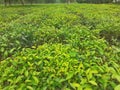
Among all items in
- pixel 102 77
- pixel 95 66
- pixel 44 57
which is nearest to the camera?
pixel 102 77

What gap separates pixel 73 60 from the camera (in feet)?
10.1

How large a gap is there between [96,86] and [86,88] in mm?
155

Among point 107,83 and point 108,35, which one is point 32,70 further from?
point 108,35

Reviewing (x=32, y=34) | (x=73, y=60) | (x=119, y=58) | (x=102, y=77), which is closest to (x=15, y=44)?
(x=32, y=34)

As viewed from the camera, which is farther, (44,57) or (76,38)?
(76,38)

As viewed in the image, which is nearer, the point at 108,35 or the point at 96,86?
the point at 96,86

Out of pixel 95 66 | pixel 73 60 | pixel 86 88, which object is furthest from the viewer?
pixel 73 60

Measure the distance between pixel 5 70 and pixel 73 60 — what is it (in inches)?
34.3

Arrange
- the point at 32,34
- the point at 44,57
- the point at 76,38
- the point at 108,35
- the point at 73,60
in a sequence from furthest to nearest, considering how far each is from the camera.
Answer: the point at 108,35
the point at 32,34
the point at 76,38
the point at 44,57
the point at 73,60

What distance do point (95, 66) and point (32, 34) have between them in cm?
241

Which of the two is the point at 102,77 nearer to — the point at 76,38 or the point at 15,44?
the point at 76,38

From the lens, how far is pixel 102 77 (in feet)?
8.55

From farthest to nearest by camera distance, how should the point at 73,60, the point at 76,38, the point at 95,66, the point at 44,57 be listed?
1. the point at 76,38
2. the point at 44,57
3. the point at 73,60
4. the point at 95,66

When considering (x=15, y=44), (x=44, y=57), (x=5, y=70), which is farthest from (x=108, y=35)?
(x=5, y=70)
